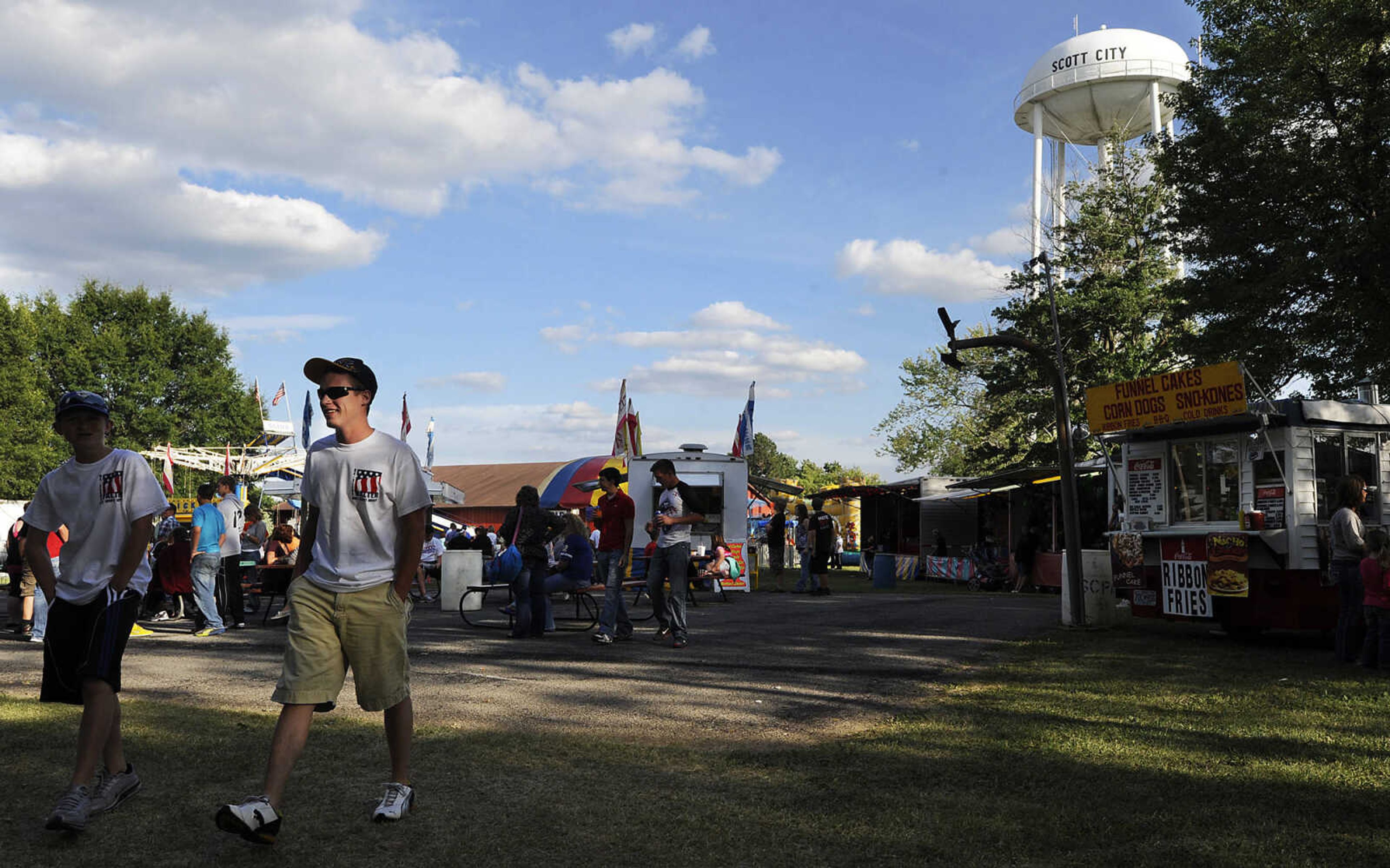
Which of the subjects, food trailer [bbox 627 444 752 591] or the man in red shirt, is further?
food trailer [bbox 627 444 752 591]

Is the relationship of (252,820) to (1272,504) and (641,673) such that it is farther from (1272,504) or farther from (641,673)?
(1272,504)

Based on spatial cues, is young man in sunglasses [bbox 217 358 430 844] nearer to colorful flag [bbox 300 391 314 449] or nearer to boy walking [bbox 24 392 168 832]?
boy walking [bbox 24 392 168 832]

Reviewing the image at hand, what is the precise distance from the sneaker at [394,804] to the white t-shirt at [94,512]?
137cm

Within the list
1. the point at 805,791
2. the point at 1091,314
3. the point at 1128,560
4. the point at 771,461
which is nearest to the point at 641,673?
the point at 805,791

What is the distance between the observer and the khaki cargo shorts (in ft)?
14.4

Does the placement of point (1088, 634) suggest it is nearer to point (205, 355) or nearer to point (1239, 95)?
point (1239, 95)

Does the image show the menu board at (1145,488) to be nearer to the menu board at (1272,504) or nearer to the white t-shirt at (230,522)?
the menu board at (1272,504)

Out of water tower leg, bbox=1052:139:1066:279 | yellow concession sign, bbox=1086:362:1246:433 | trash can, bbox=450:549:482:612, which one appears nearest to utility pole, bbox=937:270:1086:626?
yellow concession sign, bbox=1086:362:1246:433

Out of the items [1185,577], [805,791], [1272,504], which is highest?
[1272,504]

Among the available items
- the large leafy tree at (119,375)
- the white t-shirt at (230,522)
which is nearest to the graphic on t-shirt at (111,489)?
the white t-shirt at (230,522)

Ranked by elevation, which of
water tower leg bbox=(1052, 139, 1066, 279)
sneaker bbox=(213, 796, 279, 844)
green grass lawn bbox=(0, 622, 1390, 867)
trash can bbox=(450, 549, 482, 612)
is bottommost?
green grass lawn bbox=(0, 622, 1390, 867)

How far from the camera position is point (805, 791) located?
17.4 feet

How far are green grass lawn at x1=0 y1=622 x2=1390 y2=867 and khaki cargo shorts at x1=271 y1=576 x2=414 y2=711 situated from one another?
563 mm

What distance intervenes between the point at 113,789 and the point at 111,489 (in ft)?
4.07
